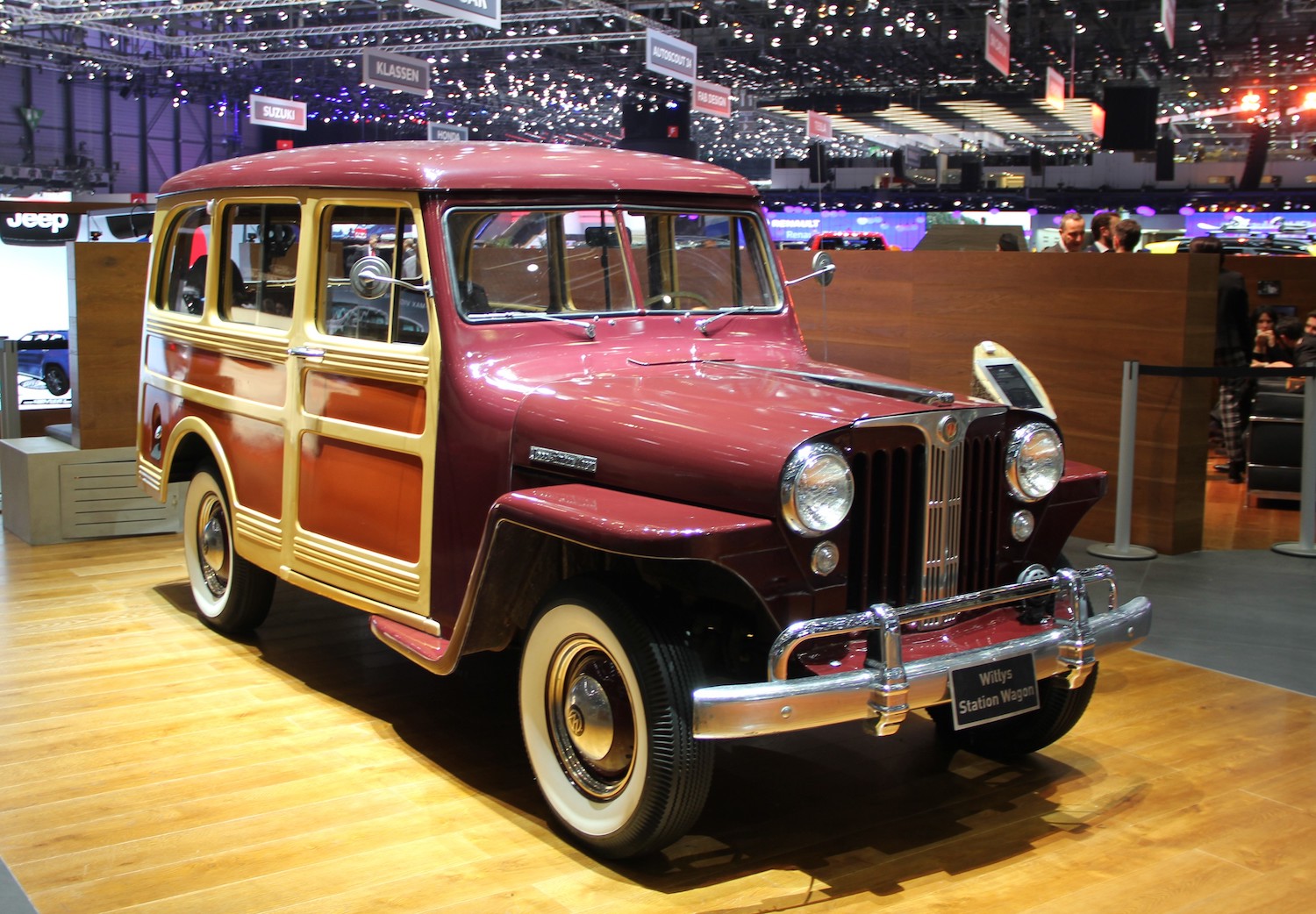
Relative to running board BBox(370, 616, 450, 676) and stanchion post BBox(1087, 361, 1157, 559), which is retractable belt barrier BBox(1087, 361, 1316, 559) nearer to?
stanchion post BBox(1087, 361, 1157, 559)

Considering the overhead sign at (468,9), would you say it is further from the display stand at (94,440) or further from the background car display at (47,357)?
the display stand at (94,440)

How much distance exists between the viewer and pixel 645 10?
26.4 meters

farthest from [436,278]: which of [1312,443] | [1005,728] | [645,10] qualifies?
[645,10]

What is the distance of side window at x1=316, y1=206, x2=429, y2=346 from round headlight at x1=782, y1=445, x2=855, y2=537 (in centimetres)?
153

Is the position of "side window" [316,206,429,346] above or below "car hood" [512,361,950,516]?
above

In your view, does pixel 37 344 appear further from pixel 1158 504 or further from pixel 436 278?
pixel 1158 504

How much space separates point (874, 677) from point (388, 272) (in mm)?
1986

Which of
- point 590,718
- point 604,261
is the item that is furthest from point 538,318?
point 590,718

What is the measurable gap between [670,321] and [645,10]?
932 inches

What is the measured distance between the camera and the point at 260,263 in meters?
5.08

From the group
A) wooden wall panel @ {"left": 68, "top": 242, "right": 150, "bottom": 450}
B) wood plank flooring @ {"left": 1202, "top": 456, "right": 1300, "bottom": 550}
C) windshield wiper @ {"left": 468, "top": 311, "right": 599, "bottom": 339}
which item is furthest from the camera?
wood plank flooring @ {"left": 1202, "top": 456, "right": 1300, "bottom": 550}

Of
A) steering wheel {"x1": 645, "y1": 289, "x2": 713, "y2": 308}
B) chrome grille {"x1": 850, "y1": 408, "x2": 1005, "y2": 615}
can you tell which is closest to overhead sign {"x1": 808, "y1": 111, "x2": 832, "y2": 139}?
steering wheel {"x1": 645, "y1": 289, "x2": 713, "y2": 308}

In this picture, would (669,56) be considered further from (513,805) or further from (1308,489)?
(513,805)

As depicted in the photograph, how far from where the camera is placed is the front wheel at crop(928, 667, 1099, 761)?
4.00 meters
